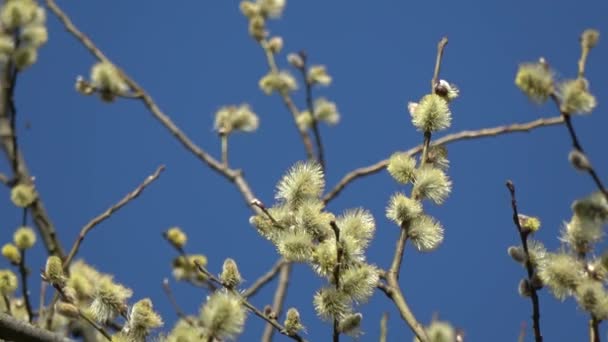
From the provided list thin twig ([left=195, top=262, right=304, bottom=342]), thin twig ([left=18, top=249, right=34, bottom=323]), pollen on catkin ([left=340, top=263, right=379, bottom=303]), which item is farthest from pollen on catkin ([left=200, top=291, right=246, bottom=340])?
thin twig ([left=18, top=249, right=34, bottom=323])

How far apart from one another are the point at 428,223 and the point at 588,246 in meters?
0.34

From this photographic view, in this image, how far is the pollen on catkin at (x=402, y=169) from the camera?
1.73m

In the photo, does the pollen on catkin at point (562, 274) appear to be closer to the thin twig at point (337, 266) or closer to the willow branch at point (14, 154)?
the thin twig at point (337, 266)

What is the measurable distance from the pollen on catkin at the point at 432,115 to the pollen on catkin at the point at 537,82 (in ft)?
1.23

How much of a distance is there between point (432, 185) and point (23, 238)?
1.74 meters

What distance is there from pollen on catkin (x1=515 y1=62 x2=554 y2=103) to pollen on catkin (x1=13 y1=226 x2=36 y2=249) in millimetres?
2048

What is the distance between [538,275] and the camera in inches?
59.4

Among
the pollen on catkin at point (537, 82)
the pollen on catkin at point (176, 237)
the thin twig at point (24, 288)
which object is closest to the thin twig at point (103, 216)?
the thin twig at point (24, 288)

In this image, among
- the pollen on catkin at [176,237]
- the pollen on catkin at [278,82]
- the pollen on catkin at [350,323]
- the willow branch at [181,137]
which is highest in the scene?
the pollen on catkin at [278,82]

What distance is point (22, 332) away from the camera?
144cm

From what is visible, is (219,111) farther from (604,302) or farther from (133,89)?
(604,302)

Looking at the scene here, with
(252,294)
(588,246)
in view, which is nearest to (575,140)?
(588,246)

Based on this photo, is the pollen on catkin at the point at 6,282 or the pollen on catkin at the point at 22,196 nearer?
the pollen on catkin at the point at 6,282

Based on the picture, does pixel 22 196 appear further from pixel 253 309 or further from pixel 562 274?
pixel 562 274
